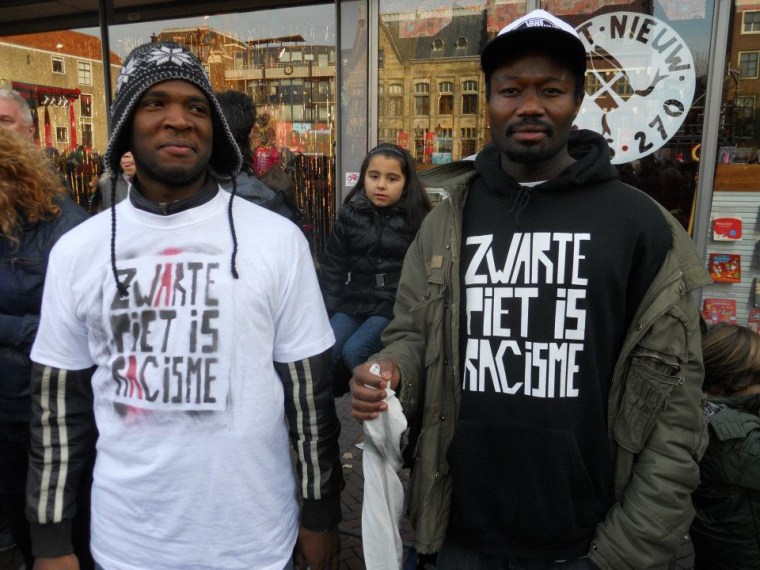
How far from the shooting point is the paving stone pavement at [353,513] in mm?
2998

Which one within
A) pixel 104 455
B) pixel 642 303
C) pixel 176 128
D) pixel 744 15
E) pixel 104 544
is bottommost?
pixel 104 544

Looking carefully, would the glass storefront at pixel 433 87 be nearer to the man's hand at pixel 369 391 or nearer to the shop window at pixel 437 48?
the shop window at pixel 437 48

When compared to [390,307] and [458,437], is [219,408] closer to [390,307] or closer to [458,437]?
[458,437]

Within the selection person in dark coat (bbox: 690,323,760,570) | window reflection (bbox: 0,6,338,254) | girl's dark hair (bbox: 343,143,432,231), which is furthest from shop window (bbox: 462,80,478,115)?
person in dark coat (bbox: 690,323,760,570)

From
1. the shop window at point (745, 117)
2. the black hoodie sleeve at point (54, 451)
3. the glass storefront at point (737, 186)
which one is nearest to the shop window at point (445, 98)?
the glass storefront at point (737, 186)

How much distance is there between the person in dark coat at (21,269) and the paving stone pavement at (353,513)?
132 centimetres

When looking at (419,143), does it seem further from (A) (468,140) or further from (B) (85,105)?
(B) (85,105)

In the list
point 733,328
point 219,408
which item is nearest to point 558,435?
point 219,408

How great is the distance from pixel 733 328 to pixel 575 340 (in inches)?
42.0

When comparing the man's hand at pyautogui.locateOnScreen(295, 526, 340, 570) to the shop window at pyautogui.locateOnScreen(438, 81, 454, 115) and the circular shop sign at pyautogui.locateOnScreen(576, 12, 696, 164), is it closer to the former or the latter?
the circular shop sign at pyautogui.locateOnScreen(576, 12, 696, 164)

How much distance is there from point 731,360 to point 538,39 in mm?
1387

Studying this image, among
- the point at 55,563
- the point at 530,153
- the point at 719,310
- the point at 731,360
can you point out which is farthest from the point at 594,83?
the point at 55,563

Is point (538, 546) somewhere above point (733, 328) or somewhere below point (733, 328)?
below

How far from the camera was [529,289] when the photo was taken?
5.26 ft
